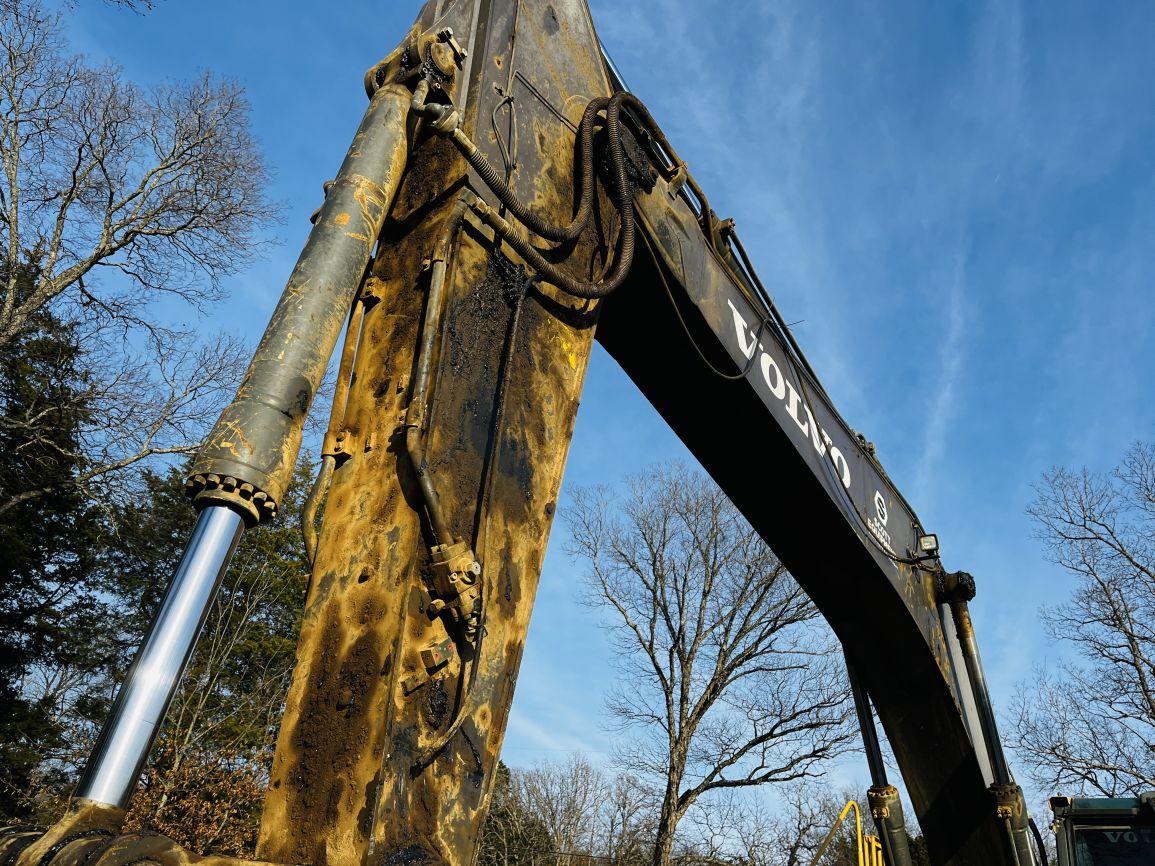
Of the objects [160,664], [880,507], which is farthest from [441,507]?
[880,507]

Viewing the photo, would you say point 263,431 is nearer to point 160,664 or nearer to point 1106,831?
point 160,664

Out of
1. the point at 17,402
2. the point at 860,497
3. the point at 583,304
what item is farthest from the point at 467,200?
the point at 17,402

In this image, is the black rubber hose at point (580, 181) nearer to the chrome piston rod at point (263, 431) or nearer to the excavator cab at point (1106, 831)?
the chrome piston rod at point (263, 431)

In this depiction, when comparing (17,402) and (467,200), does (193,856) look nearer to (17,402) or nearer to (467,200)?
(467,200)

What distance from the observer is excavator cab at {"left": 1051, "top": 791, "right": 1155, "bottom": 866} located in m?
5.28

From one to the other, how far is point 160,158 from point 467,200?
1672 cm

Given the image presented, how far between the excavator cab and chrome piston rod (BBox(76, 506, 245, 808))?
5.71 m

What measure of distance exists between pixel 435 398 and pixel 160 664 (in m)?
0.83

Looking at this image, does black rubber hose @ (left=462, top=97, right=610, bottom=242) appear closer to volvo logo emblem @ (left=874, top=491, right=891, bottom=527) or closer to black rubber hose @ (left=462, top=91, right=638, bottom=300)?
black rubber hose @ (left=462, top=91, right=638, bottom=300)

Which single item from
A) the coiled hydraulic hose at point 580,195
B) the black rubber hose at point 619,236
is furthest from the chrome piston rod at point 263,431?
the black rubber hose at point 619,236

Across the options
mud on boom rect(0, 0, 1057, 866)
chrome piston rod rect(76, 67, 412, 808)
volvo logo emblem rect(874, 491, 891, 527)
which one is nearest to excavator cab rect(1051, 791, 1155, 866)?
volvo logo emblem rect(874, 491, 891, 527)

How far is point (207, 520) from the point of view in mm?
1494

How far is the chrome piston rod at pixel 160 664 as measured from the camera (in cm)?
125

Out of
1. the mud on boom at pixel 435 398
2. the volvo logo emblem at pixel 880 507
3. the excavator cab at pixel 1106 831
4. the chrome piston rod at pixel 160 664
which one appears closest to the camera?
the chrome piston rod at pixel 160 664
